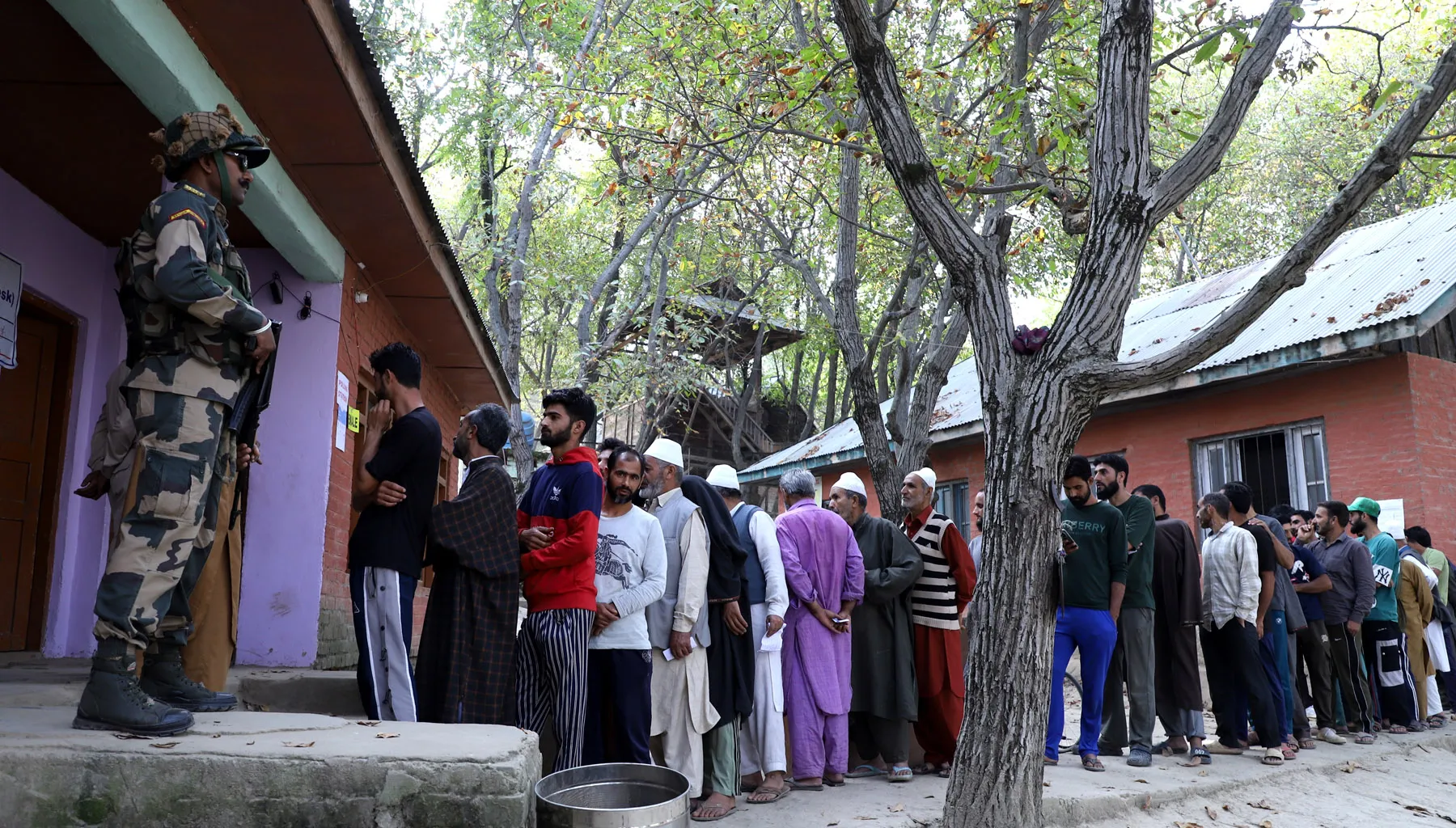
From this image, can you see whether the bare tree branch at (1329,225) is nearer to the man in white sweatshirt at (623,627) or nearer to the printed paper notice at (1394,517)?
the man in white sweatshirt at (623,627)

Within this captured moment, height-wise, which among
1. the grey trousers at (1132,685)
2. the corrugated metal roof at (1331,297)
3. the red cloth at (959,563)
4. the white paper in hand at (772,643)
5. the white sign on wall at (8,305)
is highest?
the corrugated metal roof at (1331,297)

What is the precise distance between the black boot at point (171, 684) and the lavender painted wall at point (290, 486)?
8.05 feet

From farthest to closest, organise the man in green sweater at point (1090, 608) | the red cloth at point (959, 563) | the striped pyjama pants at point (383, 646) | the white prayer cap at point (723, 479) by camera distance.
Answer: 1. the man in green sweater at point (1090, 608)
2. the red cloth at point (959, 563)
3. the white prayer cap at point (723, 479)
4. the striped pyjama pants at point (383, 646)

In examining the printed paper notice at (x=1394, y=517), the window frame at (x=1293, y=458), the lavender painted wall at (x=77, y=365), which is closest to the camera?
the lavender painted wall at (x=77, y=365)

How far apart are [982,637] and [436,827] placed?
2.89 metres

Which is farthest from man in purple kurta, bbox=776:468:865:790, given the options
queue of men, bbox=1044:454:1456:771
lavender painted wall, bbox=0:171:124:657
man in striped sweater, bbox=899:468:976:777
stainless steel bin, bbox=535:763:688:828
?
lavender painted wall, bbox=0:171:124:657

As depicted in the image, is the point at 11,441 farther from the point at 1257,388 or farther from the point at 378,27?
the point at 1257,388

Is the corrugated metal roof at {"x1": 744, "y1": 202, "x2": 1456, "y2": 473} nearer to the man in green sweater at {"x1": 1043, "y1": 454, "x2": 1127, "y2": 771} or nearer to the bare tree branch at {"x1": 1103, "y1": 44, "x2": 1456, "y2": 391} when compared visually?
the man in green sweater at {"x1": 1043, "y1": 454, "x2": 1127, "y2": 771}

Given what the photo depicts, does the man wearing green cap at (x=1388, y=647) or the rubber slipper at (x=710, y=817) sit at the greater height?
the man wearing green cap at (x=1388, y=647)

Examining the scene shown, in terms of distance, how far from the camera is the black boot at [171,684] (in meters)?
3.47

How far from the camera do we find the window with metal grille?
1090 centimetres

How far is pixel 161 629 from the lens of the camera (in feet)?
11.1

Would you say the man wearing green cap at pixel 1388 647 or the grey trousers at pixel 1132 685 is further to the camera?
the man wearing green cap at pixel 1388 647

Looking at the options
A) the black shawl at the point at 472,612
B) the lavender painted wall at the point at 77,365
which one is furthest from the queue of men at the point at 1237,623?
the lavender painted wall at the point at 77,365
